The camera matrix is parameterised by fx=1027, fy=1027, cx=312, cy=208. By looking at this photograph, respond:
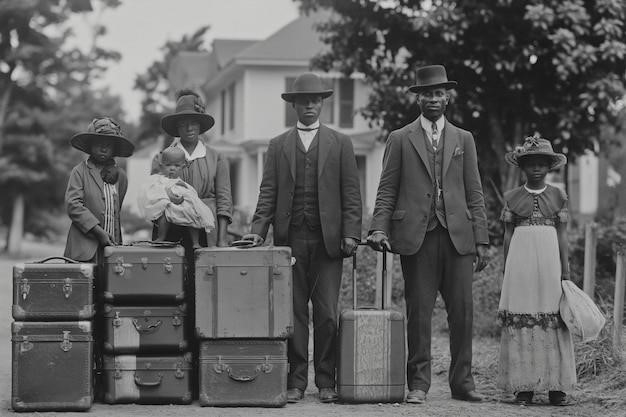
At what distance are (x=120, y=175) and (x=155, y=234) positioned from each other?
2.20 ft

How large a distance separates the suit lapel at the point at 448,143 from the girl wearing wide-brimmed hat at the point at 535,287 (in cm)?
51

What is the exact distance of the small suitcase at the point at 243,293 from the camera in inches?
288

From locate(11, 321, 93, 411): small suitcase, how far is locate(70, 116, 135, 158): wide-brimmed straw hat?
170 centimetres

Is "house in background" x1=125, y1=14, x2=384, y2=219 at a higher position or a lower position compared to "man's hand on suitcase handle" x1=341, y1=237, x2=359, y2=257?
higher

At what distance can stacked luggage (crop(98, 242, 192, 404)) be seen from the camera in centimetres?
734

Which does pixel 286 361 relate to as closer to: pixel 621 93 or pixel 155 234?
pixel 155 234

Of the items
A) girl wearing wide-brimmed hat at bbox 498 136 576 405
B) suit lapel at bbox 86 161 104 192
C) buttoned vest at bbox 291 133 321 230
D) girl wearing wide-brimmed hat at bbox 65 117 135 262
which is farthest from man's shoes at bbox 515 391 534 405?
suit lapel at bbox 86 161 104 192

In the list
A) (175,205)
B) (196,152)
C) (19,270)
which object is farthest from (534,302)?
(19,270)

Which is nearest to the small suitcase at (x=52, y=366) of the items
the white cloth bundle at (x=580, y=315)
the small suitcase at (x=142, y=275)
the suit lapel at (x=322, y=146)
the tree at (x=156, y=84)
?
the small suitcase at (x=142, y=275)

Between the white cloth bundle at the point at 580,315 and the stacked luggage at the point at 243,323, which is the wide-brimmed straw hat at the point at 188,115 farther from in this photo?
the white cloth bundle at the point at 580,315

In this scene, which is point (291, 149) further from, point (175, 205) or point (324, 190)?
point (175, 205)

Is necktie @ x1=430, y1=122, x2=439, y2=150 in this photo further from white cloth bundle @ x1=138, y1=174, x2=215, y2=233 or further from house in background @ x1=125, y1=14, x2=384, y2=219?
house in background @ x1=125, y1=14, x2=384, y2=219

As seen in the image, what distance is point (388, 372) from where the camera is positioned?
7.47 m

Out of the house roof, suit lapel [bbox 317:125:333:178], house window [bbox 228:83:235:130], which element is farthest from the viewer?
house window [bbox 228:83:235:130]
